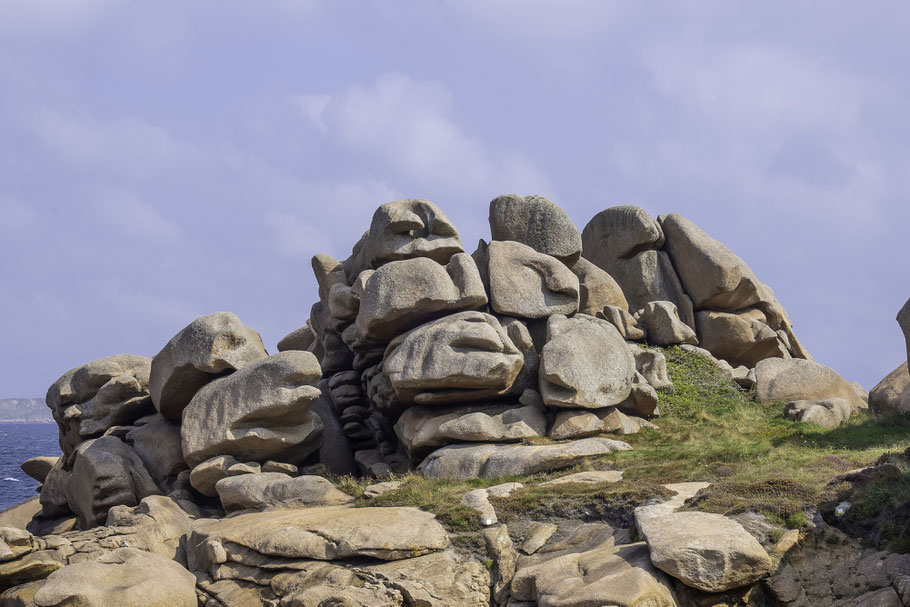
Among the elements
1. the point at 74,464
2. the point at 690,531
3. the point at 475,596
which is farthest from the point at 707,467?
the point at 74,464

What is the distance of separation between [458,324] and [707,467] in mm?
8889

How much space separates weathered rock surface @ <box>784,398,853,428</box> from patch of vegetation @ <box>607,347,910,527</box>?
492 millimetres

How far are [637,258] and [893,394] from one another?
15475 mm

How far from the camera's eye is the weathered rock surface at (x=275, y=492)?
2267 cm

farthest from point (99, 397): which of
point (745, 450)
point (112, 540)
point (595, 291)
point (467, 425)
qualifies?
point (745, 450)

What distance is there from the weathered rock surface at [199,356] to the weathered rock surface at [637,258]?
1937 centimetres

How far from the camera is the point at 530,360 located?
28516mm

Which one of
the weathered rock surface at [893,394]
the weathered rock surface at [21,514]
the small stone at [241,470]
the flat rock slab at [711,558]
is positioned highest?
the weathered rock surface at [893,394]

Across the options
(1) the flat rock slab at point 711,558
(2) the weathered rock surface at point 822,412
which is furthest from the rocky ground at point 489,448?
(2) the weathered rock surface at point 822,412

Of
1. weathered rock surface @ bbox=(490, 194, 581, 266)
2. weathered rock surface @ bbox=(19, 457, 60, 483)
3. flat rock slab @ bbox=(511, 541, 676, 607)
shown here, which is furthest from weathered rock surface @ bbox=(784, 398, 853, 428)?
weathered rock surface @ bbox=(19, 457, 60, 483)

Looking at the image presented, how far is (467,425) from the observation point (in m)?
25.4

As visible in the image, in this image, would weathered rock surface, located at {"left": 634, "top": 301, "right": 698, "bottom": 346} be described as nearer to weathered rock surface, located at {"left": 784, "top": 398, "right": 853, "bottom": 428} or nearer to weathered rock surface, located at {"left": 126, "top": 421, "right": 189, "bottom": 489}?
weathered rock surface, located at {"left": 784, "top": 398, "right": 853, "bottom": 428}

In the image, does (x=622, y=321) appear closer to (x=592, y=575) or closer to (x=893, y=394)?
(x=893, y=394)

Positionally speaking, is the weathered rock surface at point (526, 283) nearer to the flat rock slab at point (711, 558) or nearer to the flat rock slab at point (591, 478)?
the flat rock slab at point (591, 478)
